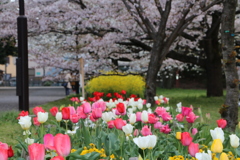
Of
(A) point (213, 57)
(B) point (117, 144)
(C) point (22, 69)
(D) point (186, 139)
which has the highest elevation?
(A) point (213, 57)

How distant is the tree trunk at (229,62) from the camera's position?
6570 mm

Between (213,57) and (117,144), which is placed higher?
(213,57)

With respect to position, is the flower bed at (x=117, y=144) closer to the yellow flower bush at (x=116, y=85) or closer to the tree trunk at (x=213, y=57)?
the yellow flower bush at (x=116, y=85)

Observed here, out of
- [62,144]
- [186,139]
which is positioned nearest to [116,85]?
[186,139]

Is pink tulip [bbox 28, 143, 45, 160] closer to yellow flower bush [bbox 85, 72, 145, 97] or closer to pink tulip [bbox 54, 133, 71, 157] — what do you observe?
pink tulip [bbox 54, 133, 71, 157]

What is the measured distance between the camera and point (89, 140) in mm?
3420

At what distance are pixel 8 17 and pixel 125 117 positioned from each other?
9.87 m

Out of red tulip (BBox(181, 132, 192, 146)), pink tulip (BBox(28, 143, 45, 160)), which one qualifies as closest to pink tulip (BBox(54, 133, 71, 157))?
pink tulip (BBox(28, 143, 45, 160))

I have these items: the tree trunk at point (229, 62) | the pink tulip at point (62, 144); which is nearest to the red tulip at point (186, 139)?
the pink tulip at point (62, 144)

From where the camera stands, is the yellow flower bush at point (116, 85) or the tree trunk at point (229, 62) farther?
the yellow flower bush at point (116, 85)

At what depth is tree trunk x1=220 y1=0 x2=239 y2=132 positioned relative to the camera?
657 centimetres

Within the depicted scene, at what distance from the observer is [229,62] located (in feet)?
21.6

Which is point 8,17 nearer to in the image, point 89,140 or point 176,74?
point 89,140

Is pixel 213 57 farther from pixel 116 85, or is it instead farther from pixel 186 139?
pixel 186 139
